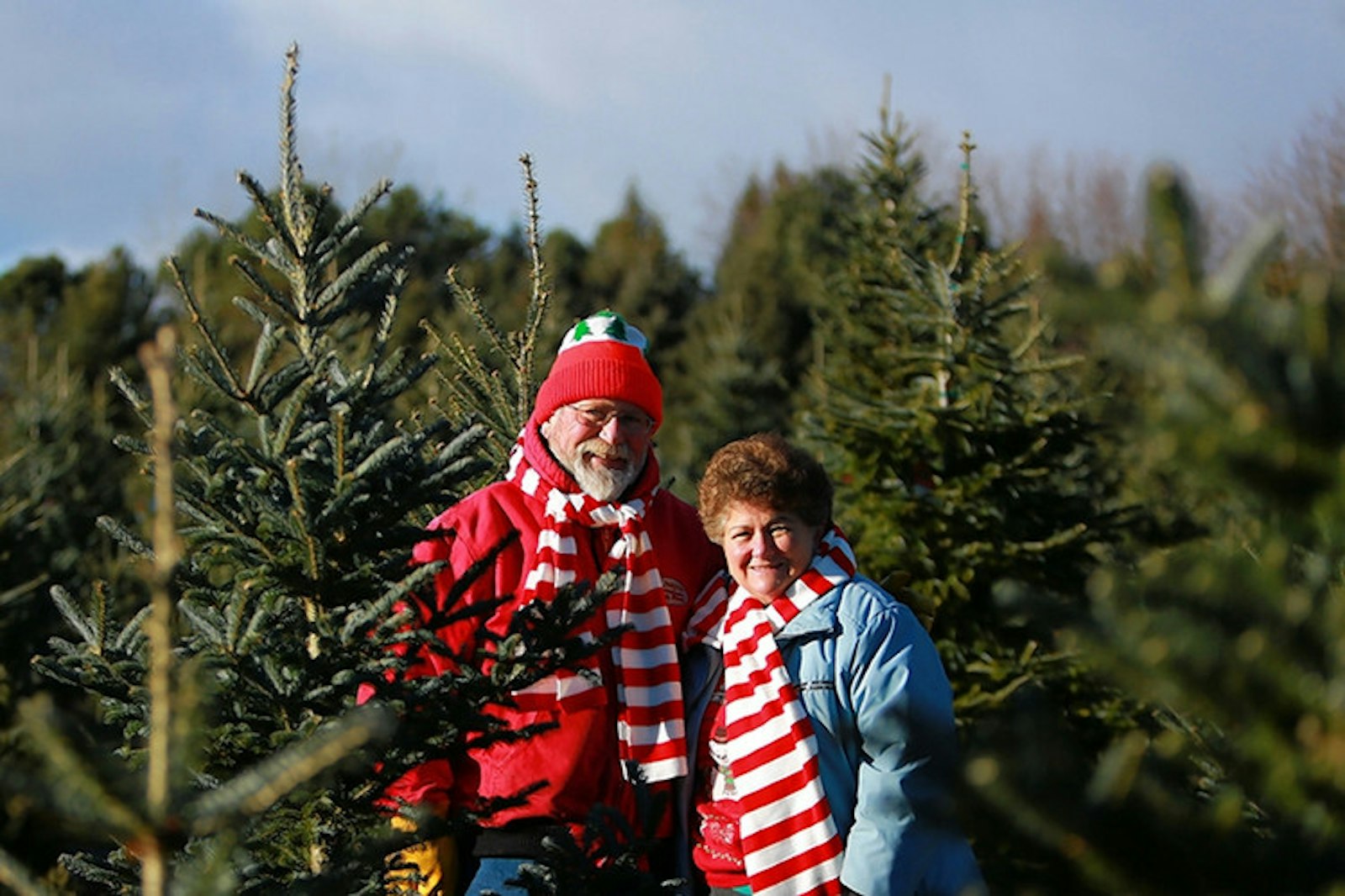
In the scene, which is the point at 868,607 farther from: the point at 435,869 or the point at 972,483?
the point at 972,483

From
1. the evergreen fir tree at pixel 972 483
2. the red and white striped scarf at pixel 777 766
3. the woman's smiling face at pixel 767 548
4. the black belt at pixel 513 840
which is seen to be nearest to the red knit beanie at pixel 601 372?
the woman's smiling face at pixel 767 548

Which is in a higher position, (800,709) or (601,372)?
(601,372)

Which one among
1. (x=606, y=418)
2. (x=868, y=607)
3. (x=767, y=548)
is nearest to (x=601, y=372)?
(x=606, y=418)

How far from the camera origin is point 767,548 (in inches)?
143

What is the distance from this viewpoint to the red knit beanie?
3.77 meters

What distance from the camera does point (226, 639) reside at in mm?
2699

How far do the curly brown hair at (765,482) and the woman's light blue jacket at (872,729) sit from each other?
240 millimetres

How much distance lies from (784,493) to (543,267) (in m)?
1.28

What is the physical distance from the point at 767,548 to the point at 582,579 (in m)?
0.54

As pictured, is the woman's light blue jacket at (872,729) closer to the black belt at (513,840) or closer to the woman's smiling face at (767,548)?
the woman's smiling face at (767,548)

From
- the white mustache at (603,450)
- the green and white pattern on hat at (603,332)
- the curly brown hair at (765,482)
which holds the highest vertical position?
the green and white pattern on hat at (603,332)

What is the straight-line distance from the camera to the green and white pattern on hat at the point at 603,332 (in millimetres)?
3906

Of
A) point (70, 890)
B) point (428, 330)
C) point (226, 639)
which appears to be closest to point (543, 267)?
point (428, 330)

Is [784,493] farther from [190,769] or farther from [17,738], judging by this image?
[17,738]
